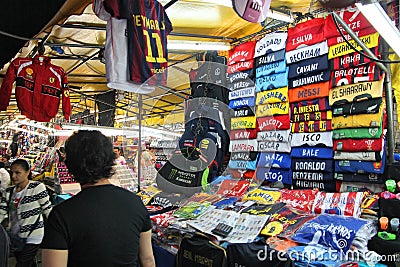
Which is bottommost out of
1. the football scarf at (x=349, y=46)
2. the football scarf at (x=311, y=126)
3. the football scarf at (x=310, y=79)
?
the football scarf at (x=311, y=126)

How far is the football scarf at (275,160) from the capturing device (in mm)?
3555

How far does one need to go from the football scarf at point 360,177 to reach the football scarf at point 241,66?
160 centimetres

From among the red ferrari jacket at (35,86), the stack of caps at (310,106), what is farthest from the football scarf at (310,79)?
the red ferrari jacket at (35,86)

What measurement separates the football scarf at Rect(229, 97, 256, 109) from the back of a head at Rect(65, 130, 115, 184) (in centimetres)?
253

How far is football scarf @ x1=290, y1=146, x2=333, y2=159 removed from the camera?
322 cm

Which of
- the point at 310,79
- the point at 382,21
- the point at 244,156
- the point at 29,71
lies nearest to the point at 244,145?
A: the point at 244,156

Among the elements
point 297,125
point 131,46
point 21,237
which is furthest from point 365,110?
point 21,237

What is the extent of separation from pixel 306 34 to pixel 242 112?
1.08m

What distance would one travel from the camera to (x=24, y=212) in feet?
10.9

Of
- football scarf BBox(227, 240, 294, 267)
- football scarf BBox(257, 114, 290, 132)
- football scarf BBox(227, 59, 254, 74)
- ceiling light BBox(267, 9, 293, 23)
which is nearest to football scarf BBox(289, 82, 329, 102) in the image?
football scarf BBox(257, 114, 290, 132)

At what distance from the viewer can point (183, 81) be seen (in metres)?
3.39

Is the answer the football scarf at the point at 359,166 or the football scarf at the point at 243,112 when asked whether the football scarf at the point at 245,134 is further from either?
the football scarf at the point at 359,166

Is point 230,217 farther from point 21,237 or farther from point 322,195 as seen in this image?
point 21,237

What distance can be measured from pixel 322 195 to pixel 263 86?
158cm
